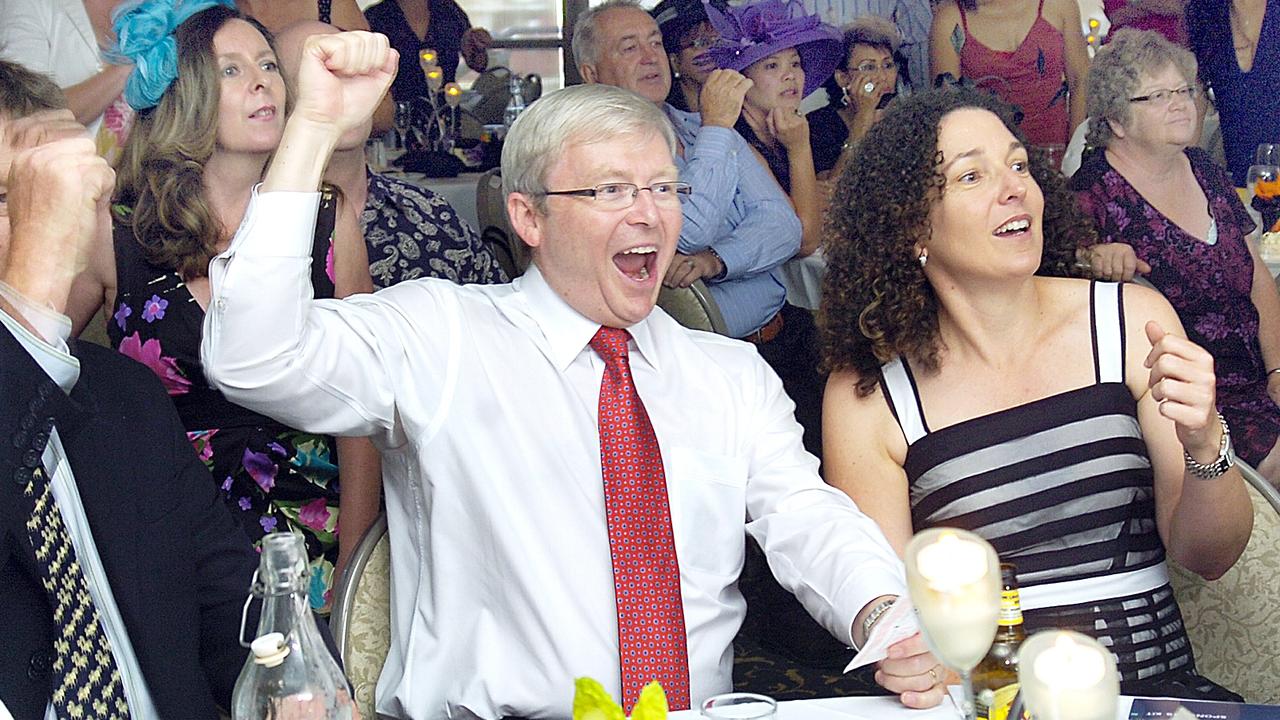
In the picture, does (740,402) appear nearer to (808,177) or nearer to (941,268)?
(941,268)

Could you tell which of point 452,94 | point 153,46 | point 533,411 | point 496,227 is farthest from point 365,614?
point 452,94

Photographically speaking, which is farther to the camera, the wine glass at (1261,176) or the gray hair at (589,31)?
the gray hair at (589,31)

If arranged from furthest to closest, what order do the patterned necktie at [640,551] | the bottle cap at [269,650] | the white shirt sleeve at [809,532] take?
1. the patterned necktie at [640,551]
2. the white shirt sleeve at [809,532]
3. the bottle cap at [269,650]

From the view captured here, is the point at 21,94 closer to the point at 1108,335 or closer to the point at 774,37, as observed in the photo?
the point at 1108,335

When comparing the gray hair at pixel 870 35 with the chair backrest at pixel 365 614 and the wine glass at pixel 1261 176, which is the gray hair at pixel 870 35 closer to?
the wine glass at pixel 1261 176

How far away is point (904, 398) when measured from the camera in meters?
2.23

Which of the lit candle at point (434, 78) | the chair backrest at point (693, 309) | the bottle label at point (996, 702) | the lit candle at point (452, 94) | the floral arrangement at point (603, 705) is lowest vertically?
the bottle label at point (996, 702)

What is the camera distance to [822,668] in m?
3.46

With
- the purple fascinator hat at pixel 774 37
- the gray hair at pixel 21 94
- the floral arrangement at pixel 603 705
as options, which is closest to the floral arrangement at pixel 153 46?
the gray hair at pixel 21 94

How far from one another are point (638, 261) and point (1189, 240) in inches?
73.3

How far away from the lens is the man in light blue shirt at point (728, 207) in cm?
377

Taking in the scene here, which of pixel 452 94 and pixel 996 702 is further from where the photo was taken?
pixel 452 94

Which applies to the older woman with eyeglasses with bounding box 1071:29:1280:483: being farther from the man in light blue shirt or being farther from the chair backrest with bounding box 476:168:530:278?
the chair backrest with bounding box 476:168:530:278

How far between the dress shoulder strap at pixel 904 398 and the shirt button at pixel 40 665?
4.31 ft
